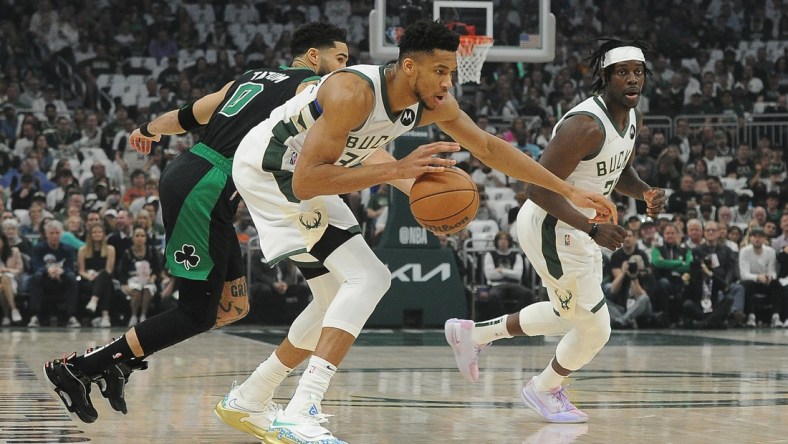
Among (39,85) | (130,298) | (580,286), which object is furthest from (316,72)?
(39,85)

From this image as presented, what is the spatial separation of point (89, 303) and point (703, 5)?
1550cm

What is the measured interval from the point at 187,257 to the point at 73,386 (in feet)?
2.62

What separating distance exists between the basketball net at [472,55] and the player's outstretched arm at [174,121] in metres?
7.87

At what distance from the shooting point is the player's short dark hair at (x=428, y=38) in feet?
15.3

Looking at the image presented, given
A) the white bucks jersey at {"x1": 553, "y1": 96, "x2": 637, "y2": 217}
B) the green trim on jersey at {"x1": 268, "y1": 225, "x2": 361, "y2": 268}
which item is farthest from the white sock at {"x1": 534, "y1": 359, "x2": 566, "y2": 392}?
the green trim on jersey at {"x1": 268, "y1": 225, "x2": 361, "y2": 268}

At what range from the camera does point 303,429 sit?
4641 mm

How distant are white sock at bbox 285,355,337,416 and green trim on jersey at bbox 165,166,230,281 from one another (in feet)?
3.10

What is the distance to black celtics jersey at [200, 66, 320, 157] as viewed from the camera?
18.4 ft

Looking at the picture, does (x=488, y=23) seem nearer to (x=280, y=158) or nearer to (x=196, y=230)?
(x=196, y=230)

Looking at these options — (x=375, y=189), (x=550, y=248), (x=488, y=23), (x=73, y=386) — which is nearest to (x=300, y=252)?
(x=73, y=386)

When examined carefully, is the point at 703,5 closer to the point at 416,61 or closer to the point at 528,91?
the point at 528,91

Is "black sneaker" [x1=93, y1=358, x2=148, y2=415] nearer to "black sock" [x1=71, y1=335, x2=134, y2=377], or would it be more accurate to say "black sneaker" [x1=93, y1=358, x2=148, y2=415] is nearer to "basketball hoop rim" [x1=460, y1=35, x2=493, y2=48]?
"black sock" [x1=71, y1=335, x2=134, y2=377]

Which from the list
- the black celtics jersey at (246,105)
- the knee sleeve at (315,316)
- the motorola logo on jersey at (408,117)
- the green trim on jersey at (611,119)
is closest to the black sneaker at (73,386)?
the knee sleeve at (315,316)

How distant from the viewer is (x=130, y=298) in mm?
13992
